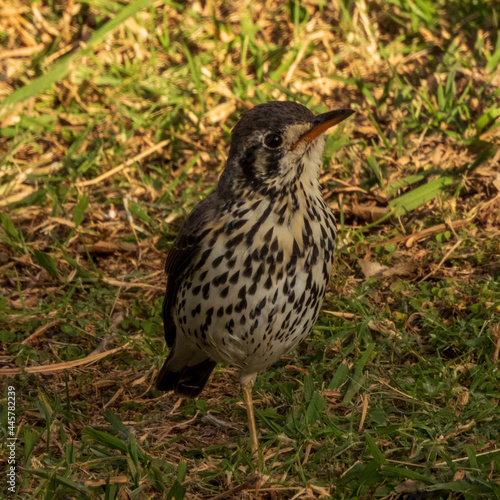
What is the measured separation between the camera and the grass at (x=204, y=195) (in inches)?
157

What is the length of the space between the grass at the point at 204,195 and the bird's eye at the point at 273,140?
1291 mm

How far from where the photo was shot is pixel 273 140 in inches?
154

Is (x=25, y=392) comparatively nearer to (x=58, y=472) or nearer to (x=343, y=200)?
(x=58, y=472)

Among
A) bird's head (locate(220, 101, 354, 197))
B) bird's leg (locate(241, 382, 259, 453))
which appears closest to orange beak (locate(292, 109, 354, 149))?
bird's head (locate(220, 101, 354, 197))

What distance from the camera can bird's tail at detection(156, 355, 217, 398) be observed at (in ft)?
15.3

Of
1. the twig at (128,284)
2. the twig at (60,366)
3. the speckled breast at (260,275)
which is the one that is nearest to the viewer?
the speckled breast at (260,275)

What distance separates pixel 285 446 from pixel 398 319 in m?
1.19

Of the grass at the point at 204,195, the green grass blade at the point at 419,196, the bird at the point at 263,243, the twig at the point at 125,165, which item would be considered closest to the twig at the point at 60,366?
the grass at the point at 204,195

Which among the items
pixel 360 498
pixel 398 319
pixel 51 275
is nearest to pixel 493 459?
pixel 360 498

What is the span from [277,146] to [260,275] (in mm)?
599

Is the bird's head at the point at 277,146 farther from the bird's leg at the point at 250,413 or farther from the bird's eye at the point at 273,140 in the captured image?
the bird's leg at the point at 250,413

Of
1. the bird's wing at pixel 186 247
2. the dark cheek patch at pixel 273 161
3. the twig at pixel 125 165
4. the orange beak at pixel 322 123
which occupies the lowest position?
the twig at pixel 125 165

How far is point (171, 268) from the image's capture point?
442cm

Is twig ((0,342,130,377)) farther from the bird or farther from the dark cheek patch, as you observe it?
the dark cheek patch
